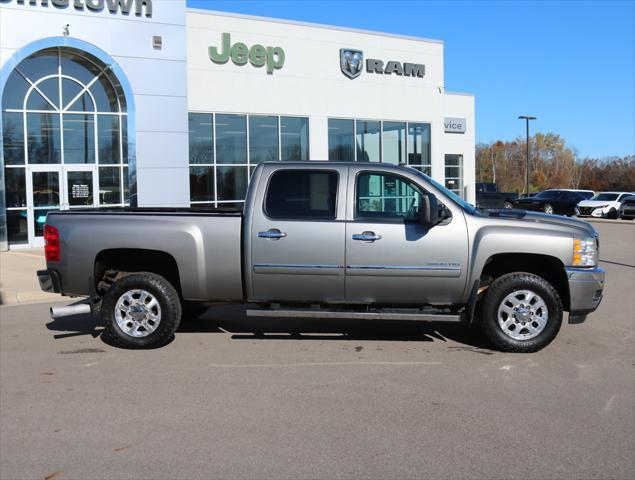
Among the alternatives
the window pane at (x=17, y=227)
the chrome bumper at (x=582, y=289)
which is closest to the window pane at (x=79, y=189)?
the window pane at (x=17, y=227)

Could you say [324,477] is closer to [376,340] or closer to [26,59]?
[376,340]

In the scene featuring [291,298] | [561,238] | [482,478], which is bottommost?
[482,478]

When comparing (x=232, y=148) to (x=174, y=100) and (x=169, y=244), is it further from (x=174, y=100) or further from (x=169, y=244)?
(x=169, y=244)

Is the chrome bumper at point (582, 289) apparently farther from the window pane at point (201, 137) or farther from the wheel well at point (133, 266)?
the window pane at point (201, 137)

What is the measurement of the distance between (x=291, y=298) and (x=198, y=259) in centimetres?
107

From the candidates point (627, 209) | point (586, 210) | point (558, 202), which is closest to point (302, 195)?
point (627, 209)

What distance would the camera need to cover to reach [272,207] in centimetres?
740

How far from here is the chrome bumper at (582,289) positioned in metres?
7.11

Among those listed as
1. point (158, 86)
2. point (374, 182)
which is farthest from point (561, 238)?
point (158, 86)

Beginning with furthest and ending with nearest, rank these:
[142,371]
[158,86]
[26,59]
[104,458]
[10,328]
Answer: [158,86] < [26,59] < [10,328] < [142,371] < [104,458]

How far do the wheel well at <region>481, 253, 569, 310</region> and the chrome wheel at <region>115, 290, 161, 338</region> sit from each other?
141 inches

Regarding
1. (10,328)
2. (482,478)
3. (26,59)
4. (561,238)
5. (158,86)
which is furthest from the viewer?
(158,86)

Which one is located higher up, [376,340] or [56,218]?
[56,218]

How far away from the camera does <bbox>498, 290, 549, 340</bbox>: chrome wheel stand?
7180 mm
